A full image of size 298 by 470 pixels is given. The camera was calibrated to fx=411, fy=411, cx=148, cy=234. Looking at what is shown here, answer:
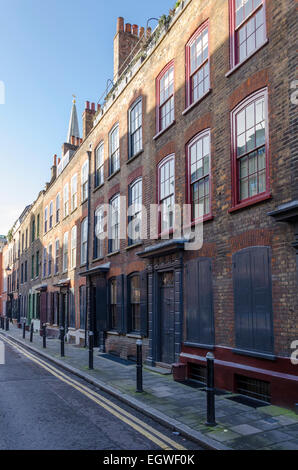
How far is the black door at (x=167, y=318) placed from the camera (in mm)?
11648

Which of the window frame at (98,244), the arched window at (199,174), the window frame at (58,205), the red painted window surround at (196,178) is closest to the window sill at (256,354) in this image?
the red painted window surround at (196,178)

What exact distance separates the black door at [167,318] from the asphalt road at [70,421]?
2.65 metres

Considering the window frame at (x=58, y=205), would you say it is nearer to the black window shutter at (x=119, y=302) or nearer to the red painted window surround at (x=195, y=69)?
the black window shutter at (x=119, y=302)

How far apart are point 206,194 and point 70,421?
6.22 metres

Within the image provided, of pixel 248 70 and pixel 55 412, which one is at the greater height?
pixel 248 70

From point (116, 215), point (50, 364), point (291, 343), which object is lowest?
point (50, 364)

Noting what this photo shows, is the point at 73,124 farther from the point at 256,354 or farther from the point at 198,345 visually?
the point at 256,354

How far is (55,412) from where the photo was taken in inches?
297

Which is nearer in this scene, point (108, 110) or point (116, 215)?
point (116, 215)

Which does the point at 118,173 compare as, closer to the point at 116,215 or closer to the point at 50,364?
the point at 116,215

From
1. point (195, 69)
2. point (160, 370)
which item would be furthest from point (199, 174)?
point (160, 370)
